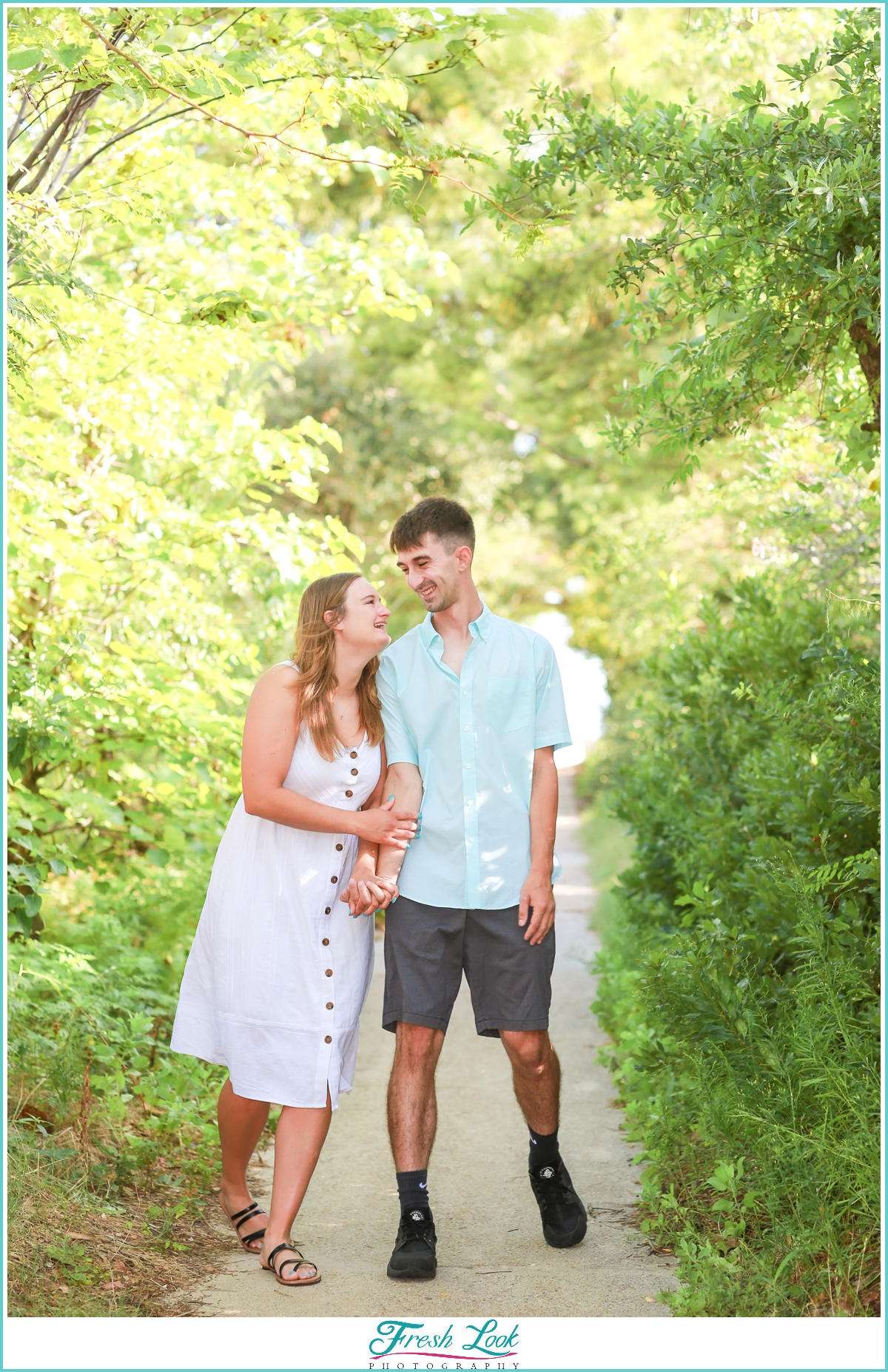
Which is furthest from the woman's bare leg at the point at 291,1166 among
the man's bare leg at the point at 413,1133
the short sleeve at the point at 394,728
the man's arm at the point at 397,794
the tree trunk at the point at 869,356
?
the tree trunk at the point at 869,356

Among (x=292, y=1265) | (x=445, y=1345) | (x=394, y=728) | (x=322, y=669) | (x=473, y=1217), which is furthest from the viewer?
(x=473, y=1217)

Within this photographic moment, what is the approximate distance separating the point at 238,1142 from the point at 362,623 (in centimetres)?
156

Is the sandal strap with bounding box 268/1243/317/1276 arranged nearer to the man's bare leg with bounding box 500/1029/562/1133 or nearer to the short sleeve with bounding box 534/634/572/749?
the man's bare leg with bounding box 500/1029/562/1133

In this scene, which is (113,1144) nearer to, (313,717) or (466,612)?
A: (313,717)

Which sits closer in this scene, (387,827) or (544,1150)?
(387,827)

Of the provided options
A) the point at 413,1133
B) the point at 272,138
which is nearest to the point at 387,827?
the point at 413,1133

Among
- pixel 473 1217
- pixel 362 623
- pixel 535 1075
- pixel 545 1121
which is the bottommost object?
pixel 473 1217

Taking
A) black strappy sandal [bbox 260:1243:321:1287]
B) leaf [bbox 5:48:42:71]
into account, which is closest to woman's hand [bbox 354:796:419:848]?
black strappy sandal [bbox 260:1243:321:1287]

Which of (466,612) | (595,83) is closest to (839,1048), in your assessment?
(466,612)

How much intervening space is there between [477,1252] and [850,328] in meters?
2.89

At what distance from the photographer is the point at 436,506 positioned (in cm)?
359

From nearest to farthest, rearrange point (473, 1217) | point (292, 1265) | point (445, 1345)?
point (445, 1345), point (292, 1265), point (473, 1217)

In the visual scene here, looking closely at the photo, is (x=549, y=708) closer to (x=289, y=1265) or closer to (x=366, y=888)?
(x=366, y=888)

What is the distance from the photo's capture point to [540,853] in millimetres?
3551
